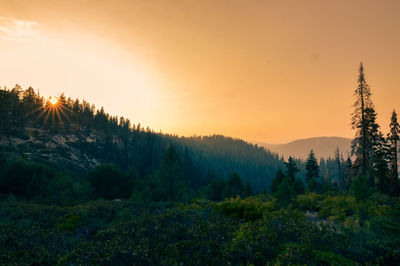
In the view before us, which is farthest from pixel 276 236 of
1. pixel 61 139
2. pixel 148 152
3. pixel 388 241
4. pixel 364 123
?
pixel 148 152

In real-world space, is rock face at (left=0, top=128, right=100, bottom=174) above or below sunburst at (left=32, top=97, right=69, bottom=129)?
below

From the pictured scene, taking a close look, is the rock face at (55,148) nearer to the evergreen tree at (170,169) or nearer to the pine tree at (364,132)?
the evergreen tree at (170,169)

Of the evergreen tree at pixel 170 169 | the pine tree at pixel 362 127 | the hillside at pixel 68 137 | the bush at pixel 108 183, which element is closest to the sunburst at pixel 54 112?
the hillside at pixel 68 137

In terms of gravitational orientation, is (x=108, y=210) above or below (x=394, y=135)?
below

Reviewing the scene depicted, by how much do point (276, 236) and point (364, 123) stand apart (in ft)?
74.5

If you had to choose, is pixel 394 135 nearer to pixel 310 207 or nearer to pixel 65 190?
pixel 310 207

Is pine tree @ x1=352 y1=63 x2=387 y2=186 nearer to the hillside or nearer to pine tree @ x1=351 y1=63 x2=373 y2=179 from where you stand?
pine tree @ x1=351 y1=63 x2=373 y2=179

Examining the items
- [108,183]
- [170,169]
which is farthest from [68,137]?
[170,169]

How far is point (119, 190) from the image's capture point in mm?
40312

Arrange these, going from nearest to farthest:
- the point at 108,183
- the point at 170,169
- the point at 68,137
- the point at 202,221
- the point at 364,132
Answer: the point at 202,221 < the point at 364,132 < the point at 170,169 < the point at 108,183 < the point at 68,137

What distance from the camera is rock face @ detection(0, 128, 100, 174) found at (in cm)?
5444

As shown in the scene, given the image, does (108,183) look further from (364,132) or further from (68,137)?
(68,137)

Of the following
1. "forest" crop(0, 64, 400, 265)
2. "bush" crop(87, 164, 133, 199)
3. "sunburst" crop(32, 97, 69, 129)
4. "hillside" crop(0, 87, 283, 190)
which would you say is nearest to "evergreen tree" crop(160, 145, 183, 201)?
"forest" crop(0, 64, 400, 265)

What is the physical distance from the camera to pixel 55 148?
6700cm
